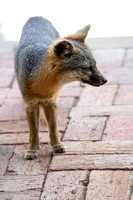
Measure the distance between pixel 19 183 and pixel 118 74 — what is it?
8.05 ft

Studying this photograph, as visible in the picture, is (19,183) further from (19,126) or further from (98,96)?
(98,96)

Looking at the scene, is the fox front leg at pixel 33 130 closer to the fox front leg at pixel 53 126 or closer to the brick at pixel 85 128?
the fox front leg at pixel 53 126

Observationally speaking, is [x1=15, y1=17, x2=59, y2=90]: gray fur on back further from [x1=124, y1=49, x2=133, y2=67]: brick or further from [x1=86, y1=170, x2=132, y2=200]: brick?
[x1=124, y1=49, x2=133, y2=67]: brick

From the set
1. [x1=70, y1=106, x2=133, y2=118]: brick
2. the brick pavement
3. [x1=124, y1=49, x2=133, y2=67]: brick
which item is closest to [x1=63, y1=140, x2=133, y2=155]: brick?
the brick pavement

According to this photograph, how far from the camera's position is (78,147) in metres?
4.00

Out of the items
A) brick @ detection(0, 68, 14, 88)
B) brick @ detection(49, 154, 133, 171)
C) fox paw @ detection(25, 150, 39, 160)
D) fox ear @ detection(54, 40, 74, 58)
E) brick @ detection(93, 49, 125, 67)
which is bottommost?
brick @ detection(93, 49, 125, 67)

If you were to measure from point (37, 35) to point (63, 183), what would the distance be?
4.45 ft

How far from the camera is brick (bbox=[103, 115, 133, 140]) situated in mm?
4125

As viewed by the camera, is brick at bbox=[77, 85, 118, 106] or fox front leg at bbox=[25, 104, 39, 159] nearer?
fox front leg at bbox=[25, 104, 39, 159]

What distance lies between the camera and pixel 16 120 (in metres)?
4.63

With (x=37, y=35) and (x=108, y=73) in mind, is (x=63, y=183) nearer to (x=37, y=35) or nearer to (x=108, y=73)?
(x=37, y=35)

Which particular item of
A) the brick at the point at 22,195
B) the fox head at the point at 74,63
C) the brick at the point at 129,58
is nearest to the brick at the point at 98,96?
the brick at the point at 129,58

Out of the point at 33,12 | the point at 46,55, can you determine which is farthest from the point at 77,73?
the point at 33,12

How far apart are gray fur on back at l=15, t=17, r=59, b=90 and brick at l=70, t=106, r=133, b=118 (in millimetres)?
783
